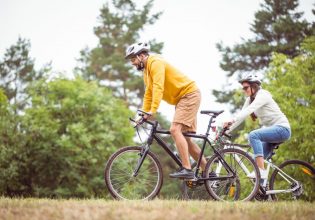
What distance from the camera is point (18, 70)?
37938 millimetres

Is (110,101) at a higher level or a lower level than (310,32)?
lower

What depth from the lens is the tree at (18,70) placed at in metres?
37.1

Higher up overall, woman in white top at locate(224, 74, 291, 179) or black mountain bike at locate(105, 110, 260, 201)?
woman in white top at locate(224, 74, 291, 179)

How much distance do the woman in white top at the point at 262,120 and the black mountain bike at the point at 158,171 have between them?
11.3 inches

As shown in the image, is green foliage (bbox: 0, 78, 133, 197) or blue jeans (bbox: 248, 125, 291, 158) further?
green foliage (bbox: 0, 78, 133, 197)

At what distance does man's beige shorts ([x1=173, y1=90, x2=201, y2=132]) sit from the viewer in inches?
256

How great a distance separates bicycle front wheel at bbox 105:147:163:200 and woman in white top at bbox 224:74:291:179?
136cm

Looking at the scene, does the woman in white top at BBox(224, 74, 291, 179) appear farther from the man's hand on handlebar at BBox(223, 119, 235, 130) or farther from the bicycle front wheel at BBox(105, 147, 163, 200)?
the bicycle front wheel at BBox(105, 147, 163, 200)

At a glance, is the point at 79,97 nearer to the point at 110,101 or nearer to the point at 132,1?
the point at 110,101

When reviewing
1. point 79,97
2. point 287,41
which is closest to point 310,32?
point 287,41

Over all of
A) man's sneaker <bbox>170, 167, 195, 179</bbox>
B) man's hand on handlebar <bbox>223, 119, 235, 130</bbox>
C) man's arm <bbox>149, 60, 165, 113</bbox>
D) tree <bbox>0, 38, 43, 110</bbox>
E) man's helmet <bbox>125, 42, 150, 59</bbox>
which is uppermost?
tree <bbox>0, 38, 43, 110</bbox>

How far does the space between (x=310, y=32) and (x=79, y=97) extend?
1468 centimetres

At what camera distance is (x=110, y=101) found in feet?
81.8

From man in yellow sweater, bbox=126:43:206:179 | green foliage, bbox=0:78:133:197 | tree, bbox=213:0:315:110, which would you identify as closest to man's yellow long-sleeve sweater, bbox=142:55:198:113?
man in yellow sweater, bbox=126:43:206:179
